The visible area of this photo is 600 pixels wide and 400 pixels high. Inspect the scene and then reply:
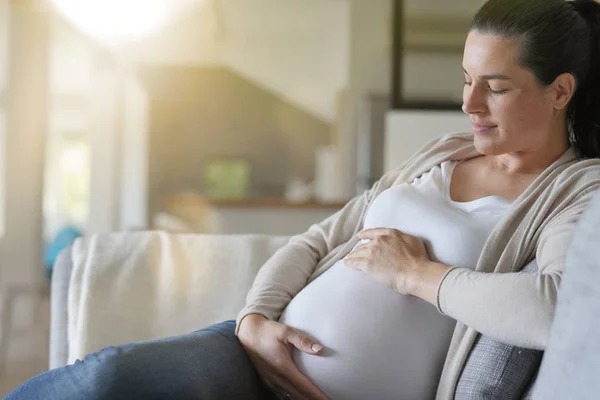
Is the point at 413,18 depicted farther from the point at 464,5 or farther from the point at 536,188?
the point at 536,188

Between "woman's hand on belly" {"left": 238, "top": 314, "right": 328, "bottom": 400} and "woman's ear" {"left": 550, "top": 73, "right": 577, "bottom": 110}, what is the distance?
0.50 metres

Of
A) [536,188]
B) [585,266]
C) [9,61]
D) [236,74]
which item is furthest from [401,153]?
[236,74]

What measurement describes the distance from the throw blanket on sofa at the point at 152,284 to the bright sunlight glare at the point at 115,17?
4.30m

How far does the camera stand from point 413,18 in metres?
4.07

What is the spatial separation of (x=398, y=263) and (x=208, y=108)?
6.49 meters

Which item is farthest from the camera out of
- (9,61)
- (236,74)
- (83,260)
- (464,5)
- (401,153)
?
(236,74)

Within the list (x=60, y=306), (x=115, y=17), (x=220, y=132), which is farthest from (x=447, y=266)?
(x=220, y=132)

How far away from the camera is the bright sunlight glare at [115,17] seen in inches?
220

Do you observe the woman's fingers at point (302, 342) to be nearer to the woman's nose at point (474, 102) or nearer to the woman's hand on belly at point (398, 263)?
the woman's hand on belly at point (398, 263)

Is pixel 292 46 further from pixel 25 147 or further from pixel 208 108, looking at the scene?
pixel 25 147

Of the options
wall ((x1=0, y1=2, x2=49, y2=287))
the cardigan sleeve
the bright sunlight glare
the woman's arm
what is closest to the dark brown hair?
the cardigan sleeve

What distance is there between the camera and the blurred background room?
3.88 m

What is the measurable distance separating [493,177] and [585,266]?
0.48 m

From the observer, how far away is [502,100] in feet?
3.39
